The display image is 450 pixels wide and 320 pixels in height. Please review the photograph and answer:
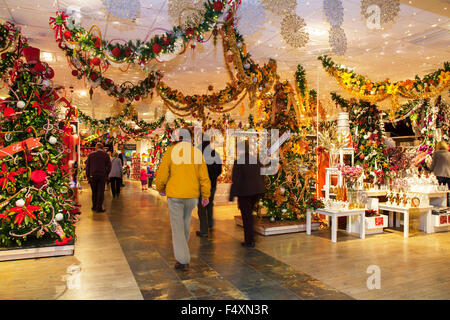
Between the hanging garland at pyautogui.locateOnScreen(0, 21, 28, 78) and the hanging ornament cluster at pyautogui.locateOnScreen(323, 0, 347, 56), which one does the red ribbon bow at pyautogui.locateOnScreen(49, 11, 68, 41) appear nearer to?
the hanging garland at pyautogui.locateOnScreen(0, 21, 28, 78)

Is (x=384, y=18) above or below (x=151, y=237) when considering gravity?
above

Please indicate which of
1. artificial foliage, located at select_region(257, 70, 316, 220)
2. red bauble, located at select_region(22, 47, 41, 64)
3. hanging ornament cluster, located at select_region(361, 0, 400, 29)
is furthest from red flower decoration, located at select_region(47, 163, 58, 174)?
hanging ornament cluster, located at select_region(361, 0, 400, 29)

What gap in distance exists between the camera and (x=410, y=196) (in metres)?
6.00

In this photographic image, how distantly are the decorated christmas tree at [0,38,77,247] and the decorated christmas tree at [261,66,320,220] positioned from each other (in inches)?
130

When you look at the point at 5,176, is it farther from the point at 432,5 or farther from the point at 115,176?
the point at 115,176

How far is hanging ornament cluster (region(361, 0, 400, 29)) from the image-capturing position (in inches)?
156

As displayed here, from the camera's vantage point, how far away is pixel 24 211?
4.17 m

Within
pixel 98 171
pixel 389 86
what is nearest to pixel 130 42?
pixel 98 171

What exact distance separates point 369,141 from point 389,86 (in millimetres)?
1209

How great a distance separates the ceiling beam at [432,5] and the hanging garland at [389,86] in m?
1.28

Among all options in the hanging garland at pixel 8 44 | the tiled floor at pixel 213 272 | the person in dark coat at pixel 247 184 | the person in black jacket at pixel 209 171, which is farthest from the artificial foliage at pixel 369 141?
the hanging garland at pixel 8 44
